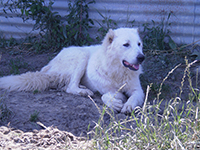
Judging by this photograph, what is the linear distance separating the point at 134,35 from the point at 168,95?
1159mm

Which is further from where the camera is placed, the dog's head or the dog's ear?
the dog's ear

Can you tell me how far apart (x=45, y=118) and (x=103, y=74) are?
131cm

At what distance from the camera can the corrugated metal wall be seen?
5.49 meters

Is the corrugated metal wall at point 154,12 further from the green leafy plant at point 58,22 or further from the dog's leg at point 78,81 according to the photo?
the dog's leg at point 78,81

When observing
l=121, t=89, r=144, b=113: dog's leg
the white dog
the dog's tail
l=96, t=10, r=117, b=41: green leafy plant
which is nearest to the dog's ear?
the white dog

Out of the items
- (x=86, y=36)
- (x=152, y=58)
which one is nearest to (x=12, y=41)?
(x=86, y=36)

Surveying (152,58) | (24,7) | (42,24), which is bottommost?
(152,58)

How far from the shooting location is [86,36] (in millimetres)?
5613

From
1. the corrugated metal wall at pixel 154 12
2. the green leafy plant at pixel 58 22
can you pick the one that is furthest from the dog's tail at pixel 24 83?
the corrugated metal wall at pixel 154 12

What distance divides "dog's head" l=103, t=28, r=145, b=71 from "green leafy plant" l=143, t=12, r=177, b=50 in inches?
69.1

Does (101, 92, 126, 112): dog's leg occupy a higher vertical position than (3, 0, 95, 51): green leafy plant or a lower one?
lower

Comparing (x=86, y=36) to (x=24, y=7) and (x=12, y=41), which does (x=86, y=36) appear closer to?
(x=24, y=7)

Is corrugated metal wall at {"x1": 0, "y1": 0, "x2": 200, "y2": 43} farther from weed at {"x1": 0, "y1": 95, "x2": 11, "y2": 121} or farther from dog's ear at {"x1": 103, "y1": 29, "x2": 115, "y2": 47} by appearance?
weed at {"x1": 0, "y1": 95, "x2": 11, "y2": 121}

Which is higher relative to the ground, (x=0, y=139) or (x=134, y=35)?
(x=134, y=35)
